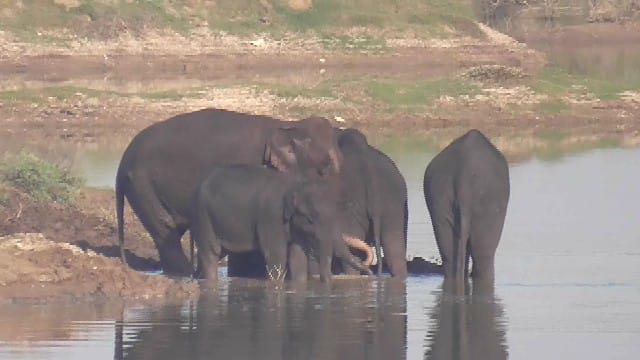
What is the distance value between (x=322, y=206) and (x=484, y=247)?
1568mm

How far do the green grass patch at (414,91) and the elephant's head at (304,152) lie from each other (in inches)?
736

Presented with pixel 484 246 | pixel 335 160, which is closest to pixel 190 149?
pixel 335 160

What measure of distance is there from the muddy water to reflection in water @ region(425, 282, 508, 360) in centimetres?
1

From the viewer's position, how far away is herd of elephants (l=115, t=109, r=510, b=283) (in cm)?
1611

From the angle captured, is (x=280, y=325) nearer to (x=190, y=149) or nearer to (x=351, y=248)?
(x=351, y=248)

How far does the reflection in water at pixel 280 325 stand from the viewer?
13.0 meters

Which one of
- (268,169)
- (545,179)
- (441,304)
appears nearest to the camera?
(441,304)

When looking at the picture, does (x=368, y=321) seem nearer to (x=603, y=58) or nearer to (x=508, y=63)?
(x=508, y=63)

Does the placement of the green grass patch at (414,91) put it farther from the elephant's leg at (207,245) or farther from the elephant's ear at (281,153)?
the elephant's leg at (207,245)

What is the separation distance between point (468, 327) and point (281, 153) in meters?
3.34

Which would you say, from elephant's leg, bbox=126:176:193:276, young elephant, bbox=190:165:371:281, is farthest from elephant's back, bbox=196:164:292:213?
elephant's leg, bbox=126:176:193:276

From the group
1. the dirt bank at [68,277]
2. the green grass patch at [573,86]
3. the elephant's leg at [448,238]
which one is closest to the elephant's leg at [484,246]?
the elephant's leg at [448,238]

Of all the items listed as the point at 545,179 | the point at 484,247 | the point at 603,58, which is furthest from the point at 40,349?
the point at 603,58

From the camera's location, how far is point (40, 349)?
13.0m
